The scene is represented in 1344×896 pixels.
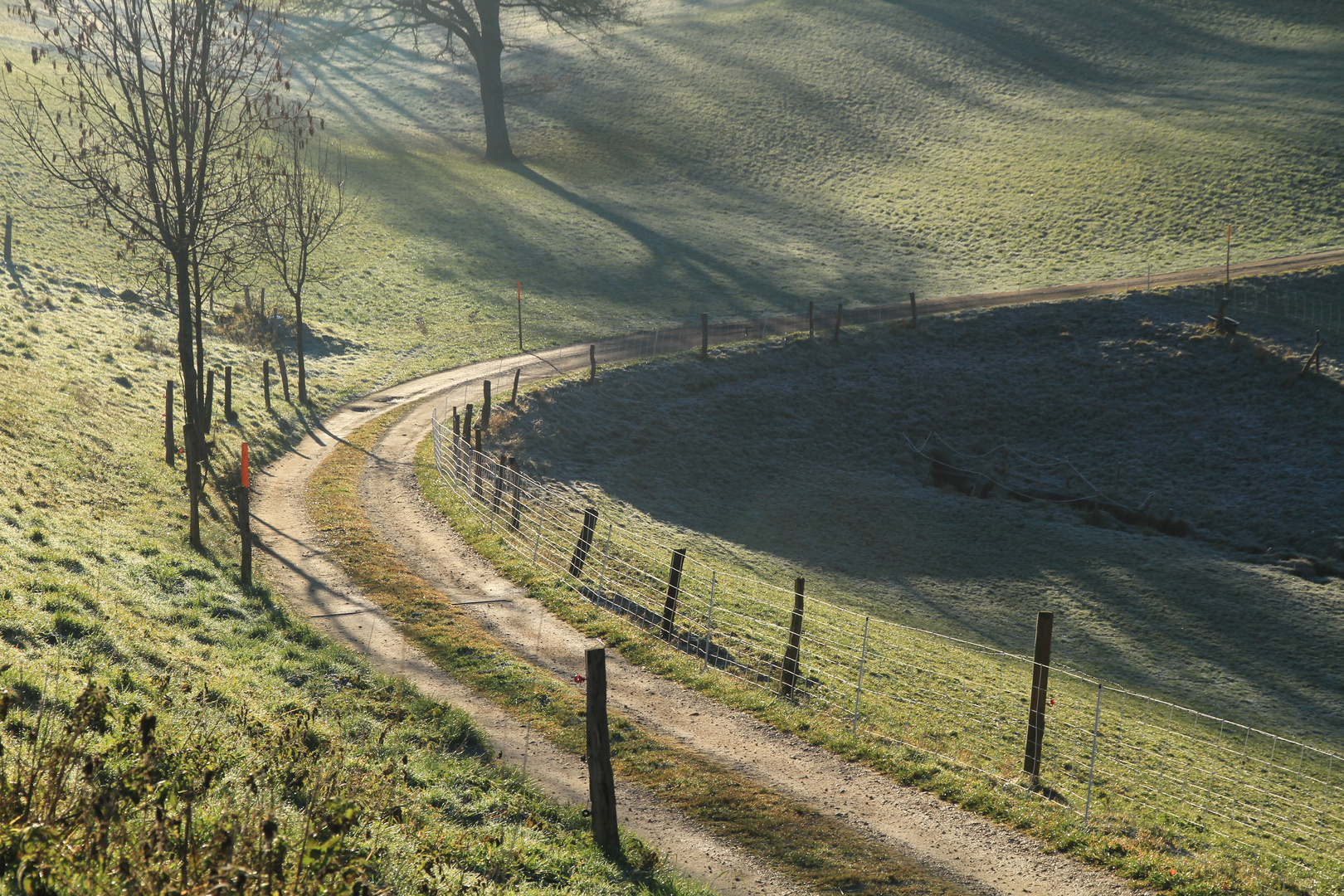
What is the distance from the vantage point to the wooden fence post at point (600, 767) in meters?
7.83

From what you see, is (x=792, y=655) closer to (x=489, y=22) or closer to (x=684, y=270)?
(x=684, y=270)

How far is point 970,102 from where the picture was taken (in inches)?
2589

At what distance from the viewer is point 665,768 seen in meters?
10.1

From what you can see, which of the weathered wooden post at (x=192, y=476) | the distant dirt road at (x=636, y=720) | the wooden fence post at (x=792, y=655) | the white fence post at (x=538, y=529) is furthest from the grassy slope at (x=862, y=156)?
the wooden fence post at (x=792, y=655)

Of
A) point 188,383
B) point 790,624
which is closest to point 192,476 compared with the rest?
point 188,383

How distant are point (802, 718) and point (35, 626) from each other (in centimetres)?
875

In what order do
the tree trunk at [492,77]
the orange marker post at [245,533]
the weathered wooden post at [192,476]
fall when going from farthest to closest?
the tree trunk at [492,77]
the weathered wooden post at [192,476]
the orange marker post at [245,533]

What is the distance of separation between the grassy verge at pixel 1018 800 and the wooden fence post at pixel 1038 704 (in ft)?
1.99

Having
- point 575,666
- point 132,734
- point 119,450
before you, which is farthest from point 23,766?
point 119,450

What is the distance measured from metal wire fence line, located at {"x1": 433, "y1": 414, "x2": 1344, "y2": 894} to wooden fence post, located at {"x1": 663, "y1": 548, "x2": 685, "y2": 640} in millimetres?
30

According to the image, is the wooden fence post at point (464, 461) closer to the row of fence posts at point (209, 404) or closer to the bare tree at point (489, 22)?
the row of fence posts at point (209, 404)

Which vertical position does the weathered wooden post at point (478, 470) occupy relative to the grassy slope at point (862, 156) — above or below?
below

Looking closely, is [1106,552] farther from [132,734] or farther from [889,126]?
[889,126]

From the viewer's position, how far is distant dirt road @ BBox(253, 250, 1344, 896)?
336 inches
